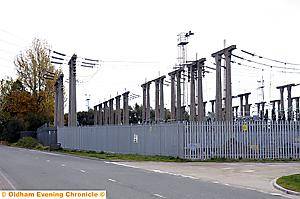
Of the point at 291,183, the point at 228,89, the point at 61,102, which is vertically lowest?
the point at 291,183

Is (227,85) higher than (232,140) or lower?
higher

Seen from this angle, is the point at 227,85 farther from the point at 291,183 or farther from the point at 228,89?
the point at 291,183

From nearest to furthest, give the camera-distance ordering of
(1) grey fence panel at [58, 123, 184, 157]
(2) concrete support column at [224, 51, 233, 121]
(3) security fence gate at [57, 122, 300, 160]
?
1. (3) security fence gate at [57, 122, 300, 160]
2. (1) grey fence panel at [58, 123, 184, 157]
3. (2) concrete support column at [224, 51, 233, 121]

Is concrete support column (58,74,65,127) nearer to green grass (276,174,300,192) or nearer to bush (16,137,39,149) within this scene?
bush (16,137,39,149)

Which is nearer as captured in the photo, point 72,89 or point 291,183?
point 291,183

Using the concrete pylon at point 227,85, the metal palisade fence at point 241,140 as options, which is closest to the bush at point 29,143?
the concrete pylon at point 227,85

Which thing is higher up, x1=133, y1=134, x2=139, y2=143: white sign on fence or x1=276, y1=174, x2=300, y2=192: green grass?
x1=133, y1=134, x2=139, y2=143: white sign on fence

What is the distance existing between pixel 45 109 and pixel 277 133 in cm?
5392

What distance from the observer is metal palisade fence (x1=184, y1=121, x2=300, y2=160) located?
36719 millimetres

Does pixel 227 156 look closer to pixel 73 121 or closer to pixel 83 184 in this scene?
pixel 83 184

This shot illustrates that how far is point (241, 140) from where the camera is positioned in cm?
3725

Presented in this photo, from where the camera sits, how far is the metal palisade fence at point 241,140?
36.7m

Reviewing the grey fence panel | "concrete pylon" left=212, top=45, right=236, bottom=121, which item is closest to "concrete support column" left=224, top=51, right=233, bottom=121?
"concrete pylon" left=212, top=45, right=236, bottom=121

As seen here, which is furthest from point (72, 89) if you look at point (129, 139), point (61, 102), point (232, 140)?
point (232, 140)
